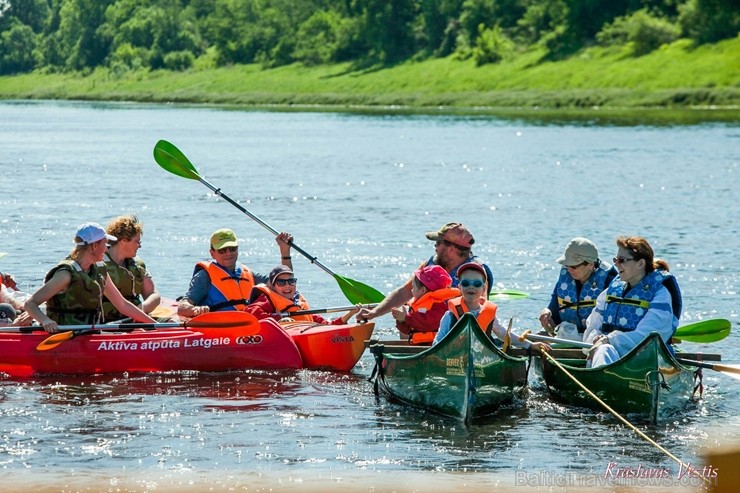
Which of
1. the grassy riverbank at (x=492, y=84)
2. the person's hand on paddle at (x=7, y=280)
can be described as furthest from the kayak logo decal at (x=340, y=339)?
the grassy riverbank at (x=492, y=84)

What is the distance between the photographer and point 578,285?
10555 mm

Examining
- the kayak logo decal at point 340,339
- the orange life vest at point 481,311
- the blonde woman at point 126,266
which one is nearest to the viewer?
the orange life vest at point 481,311

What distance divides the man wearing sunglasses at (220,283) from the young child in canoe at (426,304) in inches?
69.2

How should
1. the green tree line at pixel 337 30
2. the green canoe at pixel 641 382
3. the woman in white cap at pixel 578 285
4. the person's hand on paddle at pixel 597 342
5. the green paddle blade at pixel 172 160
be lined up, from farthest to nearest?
the green tree line at pixel 337 30
the green paddle blade at pixel 172 160
the woman in white cap at pixel 578 285
the person's hand on paddle at pixel 597 342
the green canoe at pixel 641 382

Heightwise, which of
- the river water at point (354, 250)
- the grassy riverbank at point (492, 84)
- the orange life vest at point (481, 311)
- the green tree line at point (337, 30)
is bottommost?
the river water at point (354, 250)

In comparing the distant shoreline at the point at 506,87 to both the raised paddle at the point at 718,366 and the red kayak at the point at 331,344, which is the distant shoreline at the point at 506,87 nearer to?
the red kayak at the point at 331,344

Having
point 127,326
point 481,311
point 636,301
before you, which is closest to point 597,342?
point 636,301

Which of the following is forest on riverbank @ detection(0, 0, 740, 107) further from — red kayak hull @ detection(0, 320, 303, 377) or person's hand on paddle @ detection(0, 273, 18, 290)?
red kayak hull @ detection(0, 320, 303, 377)

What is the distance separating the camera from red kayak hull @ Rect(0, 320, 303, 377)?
10.7 meters

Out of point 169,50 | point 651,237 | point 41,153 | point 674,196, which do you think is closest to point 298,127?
point 41,153

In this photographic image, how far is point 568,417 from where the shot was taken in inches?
376

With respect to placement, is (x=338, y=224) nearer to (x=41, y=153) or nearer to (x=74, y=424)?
(x=74, y=424)

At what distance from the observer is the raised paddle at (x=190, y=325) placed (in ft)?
34.3

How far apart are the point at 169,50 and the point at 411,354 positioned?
333 feet
